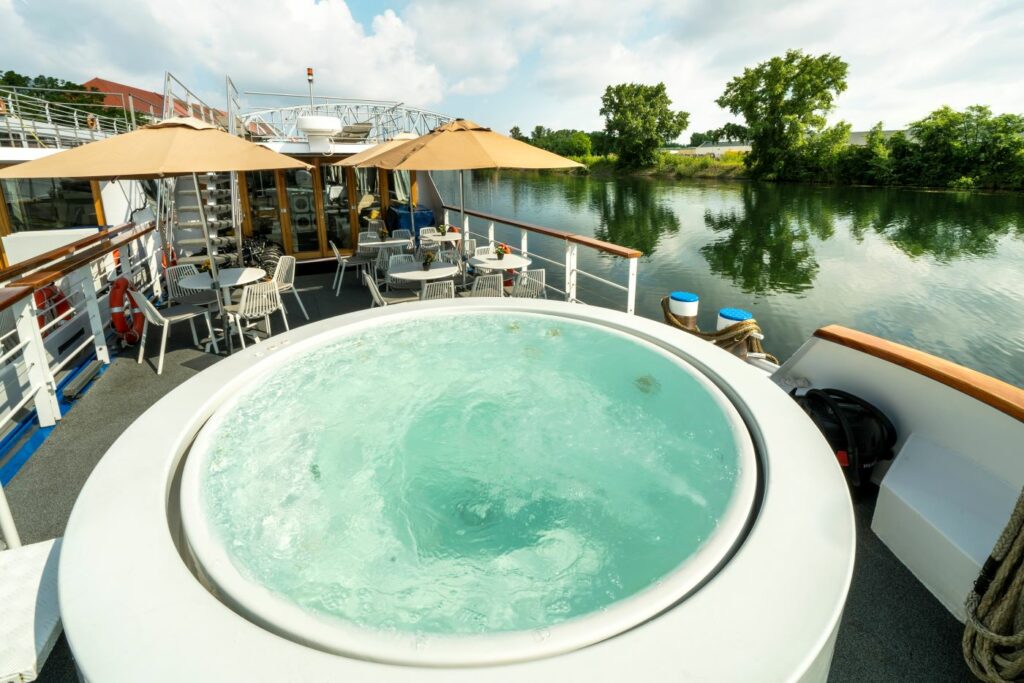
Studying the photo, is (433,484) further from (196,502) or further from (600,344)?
(600,344)

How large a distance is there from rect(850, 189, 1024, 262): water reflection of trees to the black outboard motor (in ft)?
49.7

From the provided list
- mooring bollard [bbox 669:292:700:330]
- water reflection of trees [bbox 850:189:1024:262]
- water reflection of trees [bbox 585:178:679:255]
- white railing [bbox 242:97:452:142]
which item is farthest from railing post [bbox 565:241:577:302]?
water reflection of trees [bbox 850:189:1024:262]

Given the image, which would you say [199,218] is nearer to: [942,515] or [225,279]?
[225,279]

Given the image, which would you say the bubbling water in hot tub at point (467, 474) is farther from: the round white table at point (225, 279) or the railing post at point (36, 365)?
the round white table at point (225, 279)

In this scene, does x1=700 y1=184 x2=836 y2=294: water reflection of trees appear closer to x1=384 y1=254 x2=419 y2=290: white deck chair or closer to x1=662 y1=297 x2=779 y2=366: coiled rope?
x1=662 y1=297 x2=779 y2=366: coiled rope

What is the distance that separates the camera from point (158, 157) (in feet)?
9.76

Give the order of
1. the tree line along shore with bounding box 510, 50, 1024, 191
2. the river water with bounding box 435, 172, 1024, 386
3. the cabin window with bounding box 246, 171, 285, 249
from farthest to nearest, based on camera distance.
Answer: the tree line along shore with bounding box 510, 50, 1024, 191 < the river water with bounding box 435, 172, 1024, 386 < the cabin window with bounding box 246, 171, 285, 249

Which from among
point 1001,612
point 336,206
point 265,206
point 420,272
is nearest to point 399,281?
point 420,272

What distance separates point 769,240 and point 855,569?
15.8 meters

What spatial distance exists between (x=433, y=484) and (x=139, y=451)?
1103 millimetres

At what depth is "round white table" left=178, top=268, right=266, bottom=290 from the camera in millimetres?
3998

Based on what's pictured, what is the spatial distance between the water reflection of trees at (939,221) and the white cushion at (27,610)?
17.7 metres

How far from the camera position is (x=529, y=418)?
2.63 m

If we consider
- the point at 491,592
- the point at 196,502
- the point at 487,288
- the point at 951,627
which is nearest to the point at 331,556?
the point at 196,502
